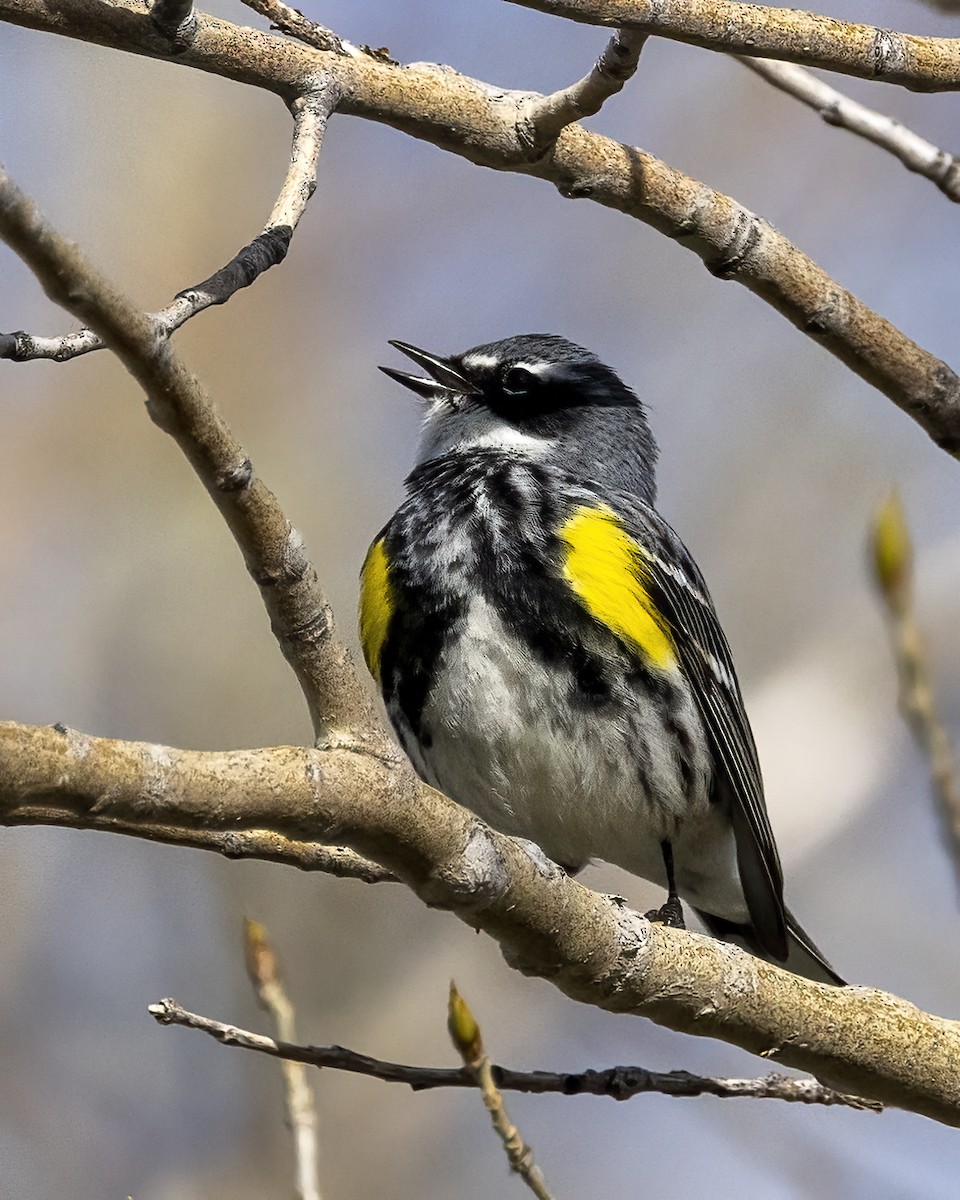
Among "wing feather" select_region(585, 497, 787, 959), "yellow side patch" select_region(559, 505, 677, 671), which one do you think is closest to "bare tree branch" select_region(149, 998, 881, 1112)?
"wing feather" select_region(585, 497, 787, 959)

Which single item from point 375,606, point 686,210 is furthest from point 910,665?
point 375,606

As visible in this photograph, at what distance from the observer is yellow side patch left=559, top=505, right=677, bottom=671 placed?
4848 mm

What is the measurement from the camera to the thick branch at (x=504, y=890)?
2.37m

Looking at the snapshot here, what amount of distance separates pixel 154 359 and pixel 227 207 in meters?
7.52

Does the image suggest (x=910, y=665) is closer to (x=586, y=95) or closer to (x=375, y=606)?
(x=586, y=95)

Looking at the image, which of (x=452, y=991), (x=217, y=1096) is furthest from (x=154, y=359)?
(x=217, y=1096)

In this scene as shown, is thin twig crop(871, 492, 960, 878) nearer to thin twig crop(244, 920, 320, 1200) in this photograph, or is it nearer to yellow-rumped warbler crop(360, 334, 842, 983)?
yellow-rumped warbler crop(360, 334, 842, 983)

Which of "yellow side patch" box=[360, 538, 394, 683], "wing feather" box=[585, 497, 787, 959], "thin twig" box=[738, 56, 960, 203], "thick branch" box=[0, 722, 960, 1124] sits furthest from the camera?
"wing feather" box=[585, 497, 787, 959]

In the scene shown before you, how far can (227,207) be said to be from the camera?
9750 millimetres

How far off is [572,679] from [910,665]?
4.31 ft

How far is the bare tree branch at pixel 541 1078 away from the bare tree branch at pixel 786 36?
7.40ft

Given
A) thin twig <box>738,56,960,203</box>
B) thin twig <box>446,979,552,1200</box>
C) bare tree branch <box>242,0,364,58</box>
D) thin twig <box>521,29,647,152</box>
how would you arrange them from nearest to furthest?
thin twig <box>446,979,552,1200</box>
thin twig <box>521,29,647,152</box>
bare tree branch <box>242,0,364,58</box>
thin twig <box>738,56,960,203</box>

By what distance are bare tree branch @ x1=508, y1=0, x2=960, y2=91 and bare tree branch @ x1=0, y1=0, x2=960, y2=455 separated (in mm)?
730

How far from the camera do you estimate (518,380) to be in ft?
20.3
